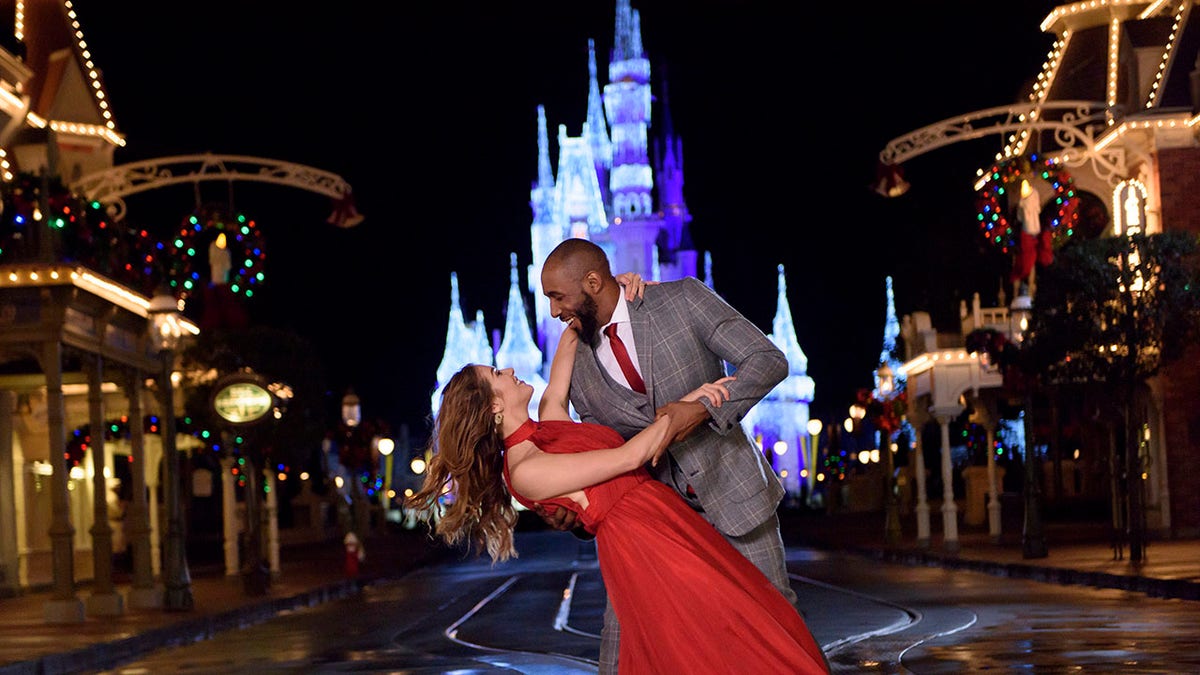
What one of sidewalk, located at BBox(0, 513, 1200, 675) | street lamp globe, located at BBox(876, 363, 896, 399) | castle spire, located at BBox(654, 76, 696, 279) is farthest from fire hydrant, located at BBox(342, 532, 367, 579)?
castle spire, located at BBox(654, 76, 696, 279)

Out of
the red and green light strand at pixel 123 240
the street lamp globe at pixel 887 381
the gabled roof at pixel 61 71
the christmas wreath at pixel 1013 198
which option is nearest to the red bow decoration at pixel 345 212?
the red and green light strand at pixel 123 240

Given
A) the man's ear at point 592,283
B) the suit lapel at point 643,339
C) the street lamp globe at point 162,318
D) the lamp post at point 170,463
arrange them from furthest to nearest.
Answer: the street lamp globe at point 162,318 → the lamp post at point 170,463 → the suit lapel at point 643,339 → the man's ear at point 592,283

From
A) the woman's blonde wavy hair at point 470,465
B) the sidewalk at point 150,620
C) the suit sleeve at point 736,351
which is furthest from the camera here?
the sidewalk at point 150,620

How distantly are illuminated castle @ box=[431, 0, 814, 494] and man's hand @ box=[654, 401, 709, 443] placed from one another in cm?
12700

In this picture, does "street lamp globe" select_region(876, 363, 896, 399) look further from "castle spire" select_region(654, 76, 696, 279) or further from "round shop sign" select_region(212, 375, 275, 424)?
"castle spire" select_region(654, 76, 696, 279)

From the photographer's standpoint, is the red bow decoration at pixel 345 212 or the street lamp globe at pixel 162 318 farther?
the red bow decoration at pixel 345 212

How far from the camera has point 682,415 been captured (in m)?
6.24

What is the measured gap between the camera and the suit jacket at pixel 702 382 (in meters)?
6.52

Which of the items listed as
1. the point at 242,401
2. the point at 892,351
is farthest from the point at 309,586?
the point at 892,351

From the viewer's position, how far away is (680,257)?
152 meters

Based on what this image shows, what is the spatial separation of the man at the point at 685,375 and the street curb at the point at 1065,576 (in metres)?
14.3

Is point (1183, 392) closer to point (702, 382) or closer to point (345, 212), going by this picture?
point (345, 212)

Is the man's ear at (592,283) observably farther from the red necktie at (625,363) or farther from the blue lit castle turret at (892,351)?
the blue lit castle turret at (892,351)

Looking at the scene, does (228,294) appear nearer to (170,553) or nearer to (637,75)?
(170,553)
